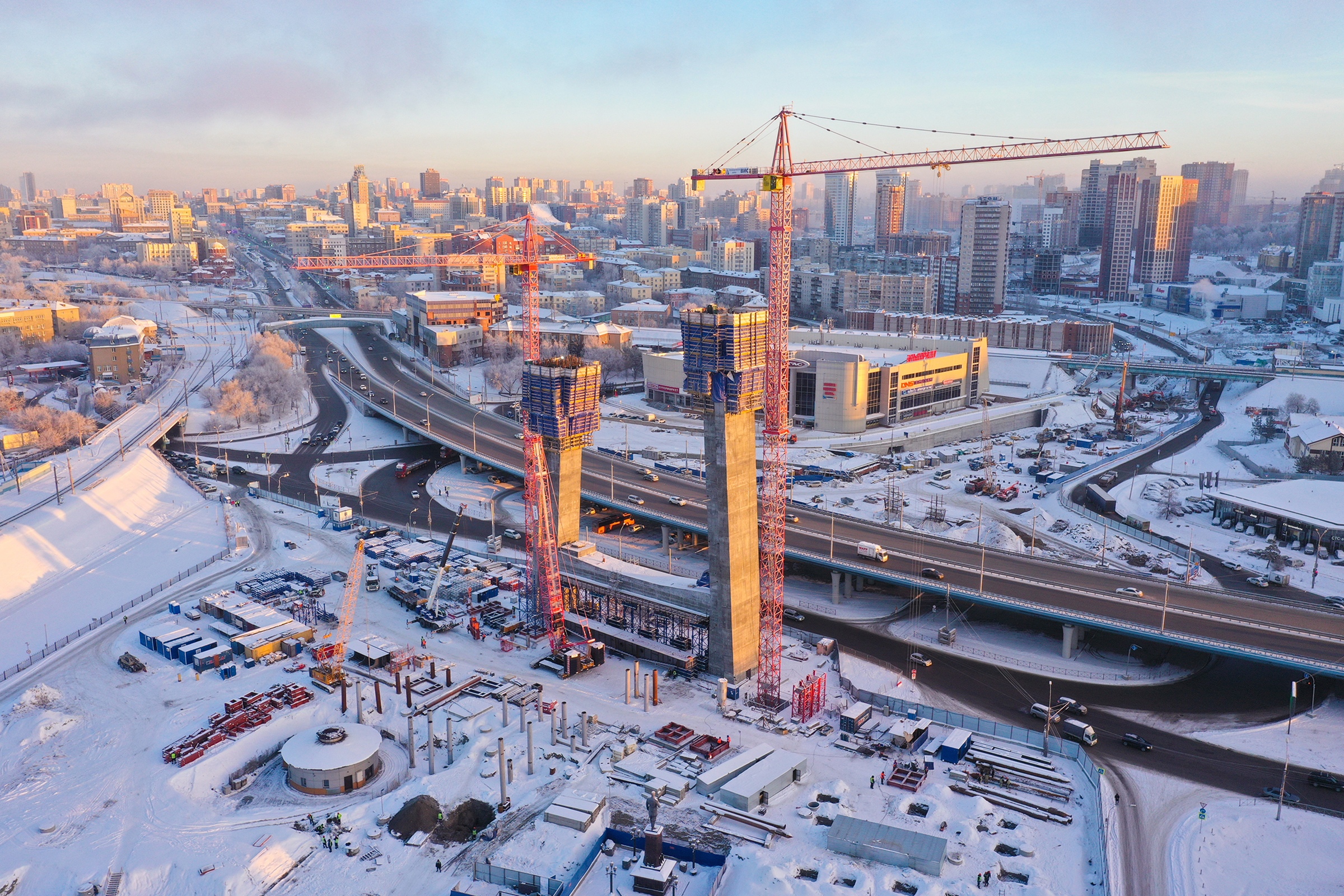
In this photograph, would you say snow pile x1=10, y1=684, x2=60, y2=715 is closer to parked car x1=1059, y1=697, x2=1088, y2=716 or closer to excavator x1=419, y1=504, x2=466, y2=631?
excavator x1=419, y1=504, x2=466, y2=631

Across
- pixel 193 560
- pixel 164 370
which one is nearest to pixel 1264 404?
pixel 193 560

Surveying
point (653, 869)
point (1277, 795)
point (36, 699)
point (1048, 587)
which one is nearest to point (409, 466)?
point (36, 699)

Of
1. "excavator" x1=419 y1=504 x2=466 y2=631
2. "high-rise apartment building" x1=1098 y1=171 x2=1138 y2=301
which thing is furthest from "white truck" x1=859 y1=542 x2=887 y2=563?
"high-rise apartment building" x1=1098 y1=171 x2=1138 y2=301

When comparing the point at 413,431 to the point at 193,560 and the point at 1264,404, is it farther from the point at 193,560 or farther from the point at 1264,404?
the point at 1264,404

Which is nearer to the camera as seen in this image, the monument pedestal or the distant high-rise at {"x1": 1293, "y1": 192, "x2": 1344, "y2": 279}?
the monument pedestal

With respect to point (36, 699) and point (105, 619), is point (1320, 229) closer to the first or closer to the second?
point (105, 619)

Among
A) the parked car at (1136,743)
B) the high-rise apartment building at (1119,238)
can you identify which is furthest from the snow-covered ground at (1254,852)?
the high-rise apartment building at (1119,238)
